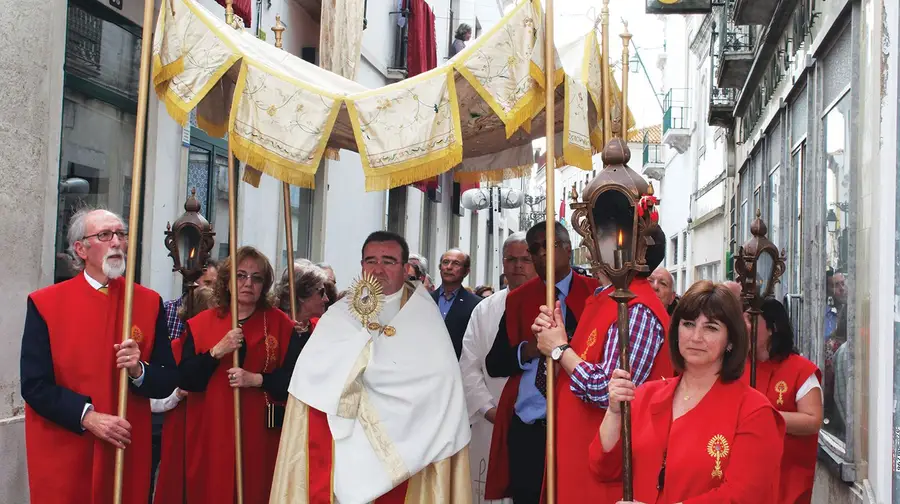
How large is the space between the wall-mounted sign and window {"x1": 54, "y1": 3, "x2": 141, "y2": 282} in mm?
8756

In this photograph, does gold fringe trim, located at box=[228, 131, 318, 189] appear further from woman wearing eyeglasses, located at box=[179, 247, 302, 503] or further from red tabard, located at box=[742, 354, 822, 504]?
red tabard, located at box=[742, 354, 822, 504]

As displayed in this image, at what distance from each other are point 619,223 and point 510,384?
2.15m

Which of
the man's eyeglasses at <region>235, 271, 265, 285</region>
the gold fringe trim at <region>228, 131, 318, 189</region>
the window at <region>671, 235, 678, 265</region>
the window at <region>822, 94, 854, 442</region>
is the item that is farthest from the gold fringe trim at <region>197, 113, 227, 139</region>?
the window at <region>671, 235, 678, 265</region>

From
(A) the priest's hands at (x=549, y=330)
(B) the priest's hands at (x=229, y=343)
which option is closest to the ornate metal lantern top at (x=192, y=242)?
(B) the priest's hands at (x=229, y=343)

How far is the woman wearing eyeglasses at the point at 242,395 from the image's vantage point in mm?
6027

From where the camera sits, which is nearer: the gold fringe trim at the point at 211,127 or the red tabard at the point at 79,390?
the red tabard at the point at 79,390

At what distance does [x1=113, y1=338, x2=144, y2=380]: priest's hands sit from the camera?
4.71 metres

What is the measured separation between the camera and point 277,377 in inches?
237

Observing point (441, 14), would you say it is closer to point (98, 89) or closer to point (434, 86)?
point (98, 89)

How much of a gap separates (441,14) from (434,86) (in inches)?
639

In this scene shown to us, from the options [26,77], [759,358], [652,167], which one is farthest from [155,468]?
[652,167]

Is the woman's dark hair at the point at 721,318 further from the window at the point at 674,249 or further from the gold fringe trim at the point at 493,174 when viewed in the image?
the window at the point at 674,249

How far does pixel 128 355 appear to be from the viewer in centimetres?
473

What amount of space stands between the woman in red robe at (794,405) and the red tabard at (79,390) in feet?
11.0
